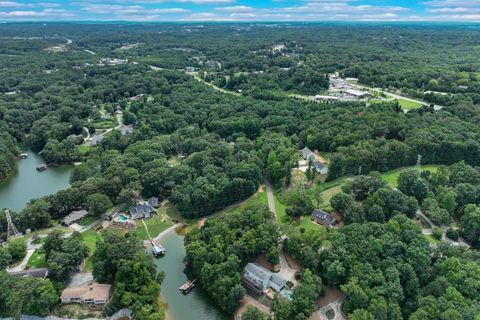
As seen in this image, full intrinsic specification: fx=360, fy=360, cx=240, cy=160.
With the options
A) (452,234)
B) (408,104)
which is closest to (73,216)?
(452,234)

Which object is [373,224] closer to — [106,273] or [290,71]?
[106,273]

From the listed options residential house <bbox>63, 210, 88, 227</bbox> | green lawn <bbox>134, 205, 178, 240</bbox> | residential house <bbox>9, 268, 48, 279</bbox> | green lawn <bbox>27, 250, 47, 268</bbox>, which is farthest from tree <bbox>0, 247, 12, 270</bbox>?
green lawn <bbox>134, 205, 178, 240</bbox>

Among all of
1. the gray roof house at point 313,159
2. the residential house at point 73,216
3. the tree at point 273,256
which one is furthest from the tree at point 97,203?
the gray roof house at point 313,159

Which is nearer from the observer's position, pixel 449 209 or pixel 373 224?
pixel 373 224

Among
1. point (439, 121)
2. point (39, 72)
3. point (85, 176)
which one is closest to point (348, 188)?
point (439, 121)

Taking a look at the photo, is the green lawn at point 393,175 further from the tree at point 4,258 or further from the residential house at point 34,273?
the tree at point 4,258

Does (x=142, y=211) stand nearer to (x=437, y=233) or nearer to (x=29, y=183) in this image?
(x=29, y=183)
